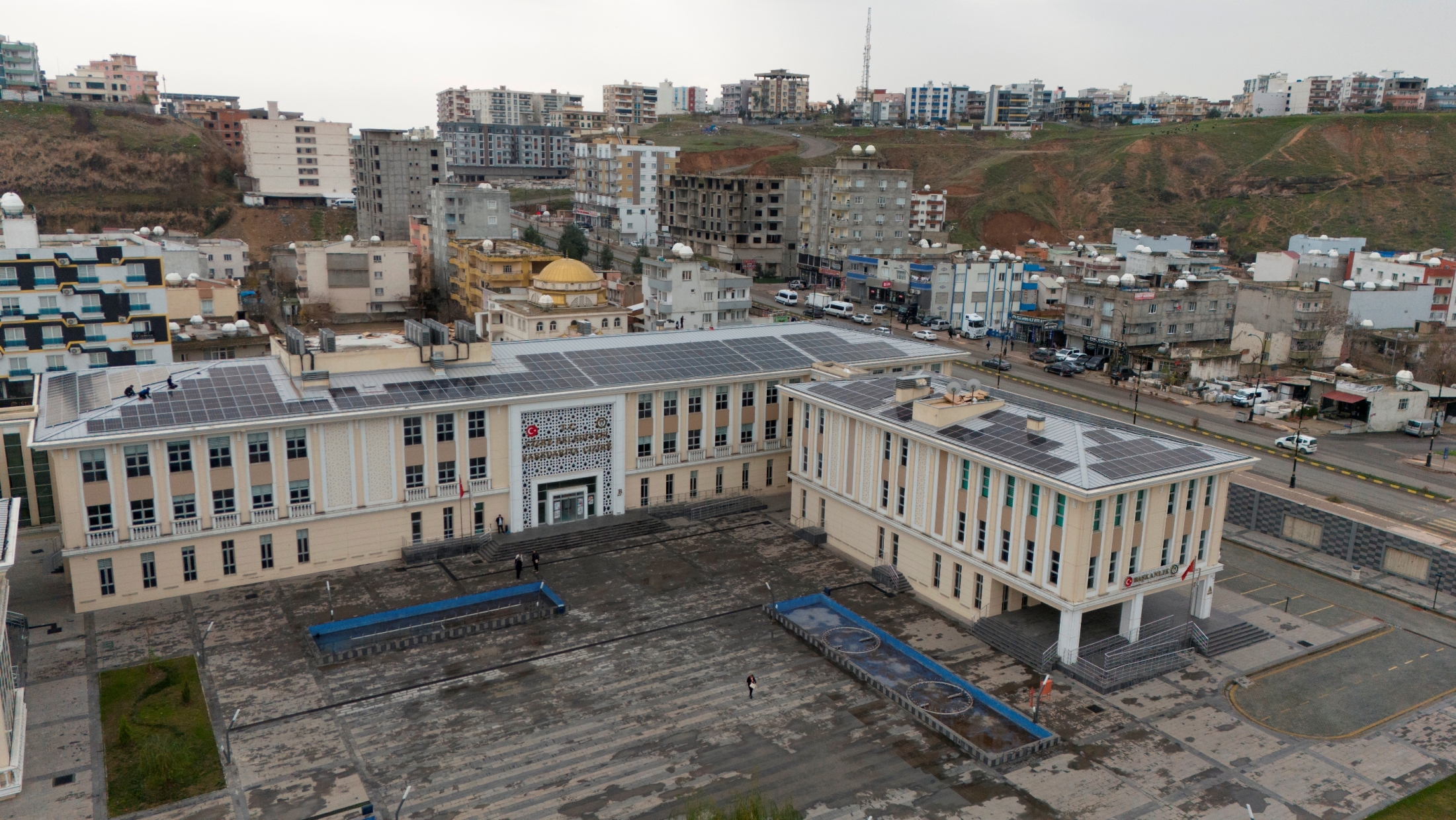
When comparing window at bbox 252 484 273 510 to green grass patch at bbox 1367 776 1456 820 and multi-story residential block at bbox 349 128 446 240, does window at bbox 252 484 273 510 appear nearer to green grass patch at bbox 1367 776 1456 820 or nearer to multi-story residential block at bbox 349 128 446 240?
green grass patch at bbox 1367 776 1456 820

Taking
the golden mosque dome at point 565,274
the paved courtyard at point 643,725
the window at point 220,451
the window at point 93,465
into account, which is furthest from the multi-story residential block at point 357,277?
the window at point 93,465

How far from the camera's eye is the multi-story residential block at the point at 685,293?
97812 millimetres

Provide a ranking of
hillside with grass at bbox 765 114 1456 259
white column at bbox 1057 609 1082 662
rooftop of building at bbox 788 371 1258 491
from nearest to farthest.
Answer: white column at bbox 1057 609 1082 662 < rooftop of building at bbox 788 371 1258 491 < hillside with grass at bbox 765 114 1456 259

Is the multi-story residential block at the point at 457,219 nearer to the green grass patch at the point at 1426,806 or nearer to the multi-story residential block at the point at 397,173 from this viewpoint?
the multi-story residential block at the point at 397,173

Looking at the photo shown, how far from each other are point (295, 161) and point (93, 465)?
486 ft

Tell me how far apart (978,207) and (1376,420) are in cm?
11062

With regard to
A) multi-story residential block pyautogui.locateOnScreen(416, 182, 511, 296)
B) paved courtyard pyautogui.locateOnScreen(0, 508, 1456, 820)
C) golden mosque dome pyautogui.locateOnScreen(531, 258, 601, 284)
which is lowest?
paved courtyard pyautogui.locateOnScreen(0, 508, 1456, 820)

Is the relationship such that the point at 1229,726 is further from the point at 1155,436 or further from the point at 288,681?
the point at 288,681

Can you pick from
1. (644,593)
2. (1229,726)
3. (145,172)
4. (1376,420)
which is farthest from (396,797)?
(145,172)

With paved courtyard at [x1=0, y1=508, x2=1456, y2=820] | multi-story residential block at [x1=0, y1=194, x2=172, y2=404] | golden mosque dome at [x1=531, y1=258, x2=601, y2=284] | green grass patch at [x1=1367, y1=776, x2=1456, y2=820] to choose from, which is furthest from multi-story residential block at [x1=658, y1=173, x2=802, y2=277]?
green grass patch at [x1=1367, y1=776, x2=1456, y2=820]

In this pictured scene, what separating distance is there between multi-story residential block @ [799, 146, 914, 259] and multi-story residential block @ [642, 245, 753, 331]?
37.9 meters

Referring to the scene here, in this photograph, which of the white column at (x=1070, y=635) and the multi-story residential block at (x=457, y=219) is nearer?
the white column at (x=1070, y=635)

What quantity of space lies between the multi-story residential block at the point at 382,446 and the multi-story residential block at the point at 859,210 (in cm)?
7747

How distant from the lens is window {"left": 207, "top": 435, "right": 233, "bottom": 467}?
45500 mm
